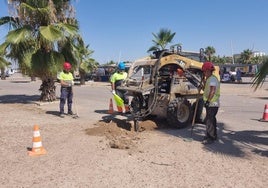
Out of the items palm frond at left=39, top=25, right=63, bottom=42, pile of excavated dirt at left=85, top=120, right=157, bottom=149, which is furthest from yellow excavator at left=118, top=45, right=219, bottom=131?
palm frond at left=39, top=25, right=63, bottom=42

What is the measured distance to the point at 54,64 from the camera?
15.6m

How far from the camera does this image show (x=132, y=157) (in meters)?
7.07

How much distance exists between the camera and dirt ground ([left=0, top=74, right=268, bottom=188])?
Answer: 18.7 ft

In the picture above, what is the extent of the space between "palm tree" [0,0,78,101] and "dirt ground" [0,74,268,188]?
5.13m

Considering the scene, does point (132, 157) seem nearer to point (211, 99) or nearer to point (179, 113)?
point (211, 99)

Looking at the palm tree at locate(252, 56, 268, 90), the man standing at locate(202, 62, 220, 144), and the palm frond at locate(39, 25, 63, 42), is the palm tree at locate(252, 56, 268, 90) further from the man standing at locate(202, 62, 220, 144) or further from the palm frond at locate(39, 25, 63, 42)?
the palm frond at locate(39, 25, 63, 42)

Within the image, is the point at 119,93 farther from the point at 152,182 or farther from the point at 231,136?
the point at 152,182

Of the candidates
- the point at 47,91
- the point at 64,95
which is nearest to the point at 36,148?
the point at 64,95

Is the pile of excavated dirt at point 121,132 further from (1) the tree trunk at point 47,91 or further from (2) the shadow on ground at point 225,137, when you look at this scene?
(1) the tree trunk at point 47,91

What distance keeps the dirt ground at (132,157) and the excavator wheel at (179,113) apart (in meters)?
0.23

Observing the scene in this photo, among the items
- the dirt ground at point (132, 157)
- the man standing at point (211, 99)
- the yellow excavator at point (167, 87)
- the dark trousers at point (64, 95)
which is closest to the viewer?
the dirt ground at point (132, 157)

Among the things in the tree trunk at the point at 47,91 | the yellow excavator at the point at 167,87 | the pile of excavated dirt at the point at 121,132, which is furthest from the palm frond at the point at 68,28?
the pile of excavated dirt at the point at 121,132

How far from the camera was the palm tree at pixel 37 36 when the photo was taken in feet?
49.9

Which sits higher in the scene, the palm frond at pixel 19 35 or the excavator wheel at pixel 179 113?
the palm frond at pixel 19 35
